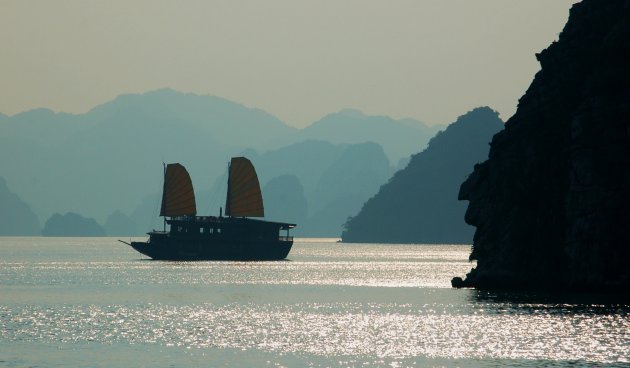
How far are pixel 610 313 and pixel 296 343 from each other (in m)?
24.5

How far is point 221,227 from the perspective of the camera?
592 ft

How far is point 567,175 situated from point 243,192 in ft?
298

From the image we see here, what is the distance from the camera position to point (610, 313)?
8006 centimetres

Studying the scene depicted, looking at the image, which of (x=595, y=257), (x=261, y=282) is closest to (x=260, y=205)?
(x=261, y=282)

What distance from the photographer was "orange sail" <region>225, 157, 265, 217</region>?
18425 cm

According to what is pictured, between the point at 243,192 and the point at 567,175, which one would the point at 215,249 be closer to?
the point at 243,192

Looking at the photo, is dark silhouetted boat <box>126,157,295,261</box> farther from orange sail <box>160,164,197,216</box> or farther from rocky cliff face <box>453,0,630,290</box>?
rocky cliff face <box>453,0,630,290</box>

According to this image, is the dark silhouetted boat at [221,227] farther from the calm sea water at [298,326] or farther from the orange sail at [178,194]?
the calm sea water at [298,326]

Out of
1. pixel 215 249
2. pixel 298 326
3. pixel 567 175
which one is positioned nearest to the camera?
pixel 298 326

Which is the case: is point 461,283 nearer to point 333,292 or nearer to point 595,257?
point 333,292

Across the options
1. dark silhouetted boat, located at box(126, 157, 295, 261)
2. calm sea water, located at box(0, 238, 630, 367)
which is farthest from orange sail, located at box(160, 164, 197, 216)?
calm sea water, located at box(0, 238, 630, 367)

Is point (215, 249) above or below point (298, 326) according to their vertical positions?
above

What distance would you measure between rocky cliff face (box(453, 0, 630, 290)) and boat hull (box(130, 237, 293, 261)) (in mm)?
73855

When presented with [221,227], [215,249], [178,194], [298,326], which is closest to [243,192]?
[221,227]
